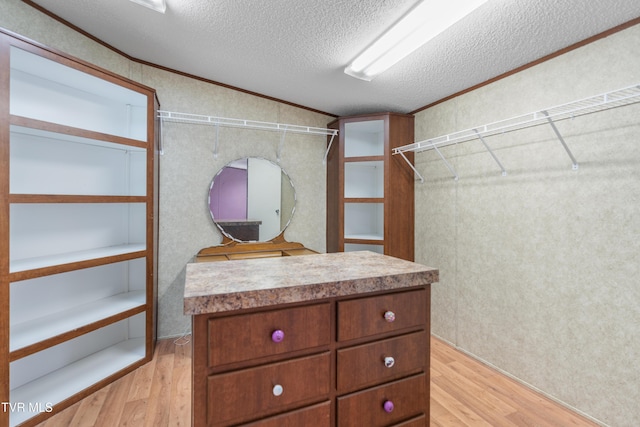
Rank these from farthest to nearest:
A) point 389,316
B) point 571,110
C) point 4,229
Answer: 1. point 571,110
2. point 4,229
3. point 389,316

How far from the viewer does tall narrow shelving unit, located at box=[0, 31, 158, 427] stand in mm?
1654

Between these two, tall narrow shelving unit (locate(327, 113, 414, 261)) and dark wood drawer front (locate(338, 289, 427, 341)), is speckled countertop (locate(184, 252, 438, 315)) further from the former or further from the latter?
tall narrow shelving unit (locate(327, 113, 414, 261))

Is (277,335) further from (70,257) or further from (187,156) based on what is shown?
(187,156)

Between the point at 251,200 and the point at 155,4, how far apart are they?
172 cm

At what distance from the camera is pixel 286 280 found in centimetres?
102

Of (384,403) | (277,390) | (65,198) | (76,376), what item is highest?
(65,198)

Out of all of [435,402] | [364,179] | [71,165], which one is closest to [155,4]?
[71,165]

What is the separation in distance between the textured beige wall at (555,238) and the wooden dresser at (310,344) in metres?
1.32

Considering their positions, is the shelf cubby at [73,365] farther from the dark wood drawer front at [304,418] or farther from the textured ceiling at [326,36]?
the textured ceiling at [326,36]

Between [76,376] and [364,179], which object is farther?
[364,179]

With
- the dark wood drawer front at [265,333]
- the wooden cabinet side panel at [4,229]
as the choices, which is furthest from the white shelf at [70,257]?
the dark wood drawer front at [265,333]

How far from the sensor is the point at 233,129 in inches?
117

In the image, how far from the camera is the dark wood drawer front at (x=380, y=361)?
1.04 meters

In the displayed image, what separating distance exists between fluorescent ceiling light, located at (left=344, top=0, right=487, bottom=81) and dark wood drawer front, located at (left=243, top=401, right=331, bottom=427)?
1.86 meters
